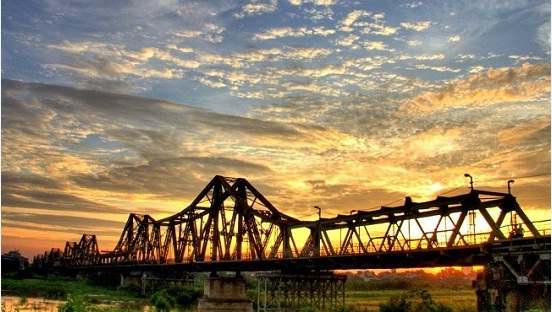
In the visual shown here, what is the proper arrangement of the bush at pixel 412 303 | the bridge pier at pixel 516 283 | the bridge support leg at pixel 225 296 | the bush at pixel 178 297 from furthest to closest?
the bush at pixel 178 297, the bush at pixel 412 303, the bridge support leg at pixel 225 296, the bridge pier at pixel 516 283

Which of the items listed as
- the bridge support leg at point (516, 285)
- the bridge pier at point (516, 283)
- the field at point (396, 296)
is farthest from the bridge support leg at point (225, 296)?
the bridge support leg at point (516, 285)

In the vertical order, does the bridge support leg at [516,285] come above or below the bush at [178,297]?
above

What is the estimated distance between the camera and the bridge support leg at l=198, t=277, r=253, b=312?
72.7 metres

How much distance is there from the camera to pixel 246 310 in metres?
73.1

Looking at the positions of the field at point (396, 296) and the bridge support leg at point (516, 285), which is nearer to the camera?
the bridge support leg at point (516, 285)

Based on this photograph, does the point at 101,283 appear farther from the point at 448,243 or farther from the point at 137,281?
the point at 448,243

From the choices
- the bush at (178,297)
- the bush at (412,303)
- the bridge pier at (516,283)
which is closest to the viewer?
the bridge pier at (516,283)

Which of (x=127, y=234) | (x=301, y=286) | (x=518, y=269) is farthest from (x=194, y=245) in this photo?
(x=127, y=234)

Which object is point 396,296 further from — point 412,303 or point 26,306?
point 26,306

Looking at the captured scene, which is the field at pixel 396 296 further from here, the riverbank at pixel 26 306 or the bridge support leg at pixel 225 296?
the riverbank at pixel 26 306

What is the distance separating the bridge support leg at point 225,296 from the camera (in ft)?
239

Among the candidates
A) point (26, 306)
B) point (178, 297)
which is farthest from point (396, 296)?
point (26, 306)

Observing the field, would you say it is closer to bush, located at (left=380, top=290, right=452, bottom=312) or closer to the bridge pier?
bush, located at (left=380, top=290, right=452, bottom=312)

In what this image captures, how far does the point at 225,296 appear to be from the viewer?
74.6 m
